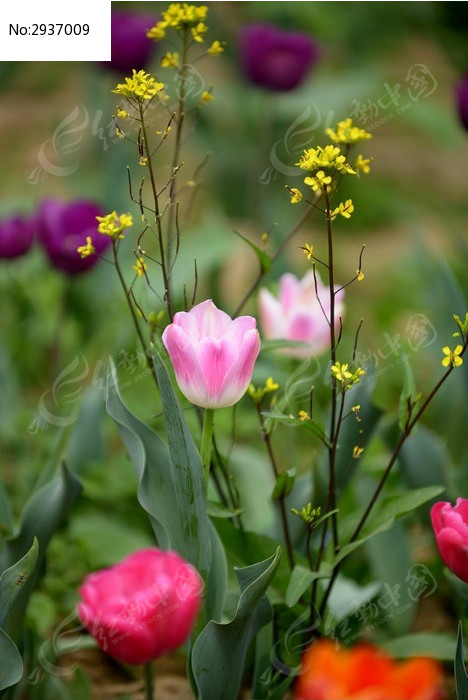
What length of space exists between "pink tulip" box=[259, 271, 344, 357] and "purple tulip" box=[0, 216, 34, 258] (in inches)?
25.4

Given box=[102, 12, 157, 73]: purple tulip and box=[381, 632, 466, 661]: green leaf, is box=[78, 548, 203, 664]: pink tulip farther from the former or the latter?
box=[102, 12, 157, 73]: purple tulip

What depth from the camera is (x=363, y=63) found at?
12.4 ft

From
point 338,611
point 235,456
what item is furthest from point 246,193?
point 338,611

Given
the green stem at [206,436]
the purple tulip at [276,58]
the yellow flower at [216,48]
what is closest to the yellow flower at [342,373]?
the green stem at [206,436]

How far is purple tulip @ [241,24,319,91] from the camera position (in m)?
2.20

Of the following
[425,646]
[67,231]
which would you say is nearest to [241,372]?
[425,646]

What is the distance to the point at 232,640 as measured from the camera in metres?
0.84

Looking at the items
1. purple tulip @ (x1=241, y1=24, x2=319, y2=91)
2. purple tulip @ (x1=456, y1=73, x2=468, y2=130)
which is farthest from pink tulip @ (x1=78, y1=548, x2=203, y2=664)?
purple tulip @ (x1=241, y1=24, x2=319, y2=91)

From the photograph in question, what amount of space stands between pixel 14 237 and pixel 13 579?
2.99 feet

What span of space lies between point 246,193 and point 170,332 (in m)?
2.22

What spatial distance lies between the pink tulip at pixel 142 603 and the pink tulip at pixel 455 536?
21cm

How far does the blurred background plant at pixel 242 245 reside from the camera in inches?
51.8

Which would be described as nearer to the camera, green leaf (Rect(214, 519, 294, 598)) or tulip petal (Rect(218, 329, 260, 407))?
tulip petal (Rect(218, 329, 260, 407))

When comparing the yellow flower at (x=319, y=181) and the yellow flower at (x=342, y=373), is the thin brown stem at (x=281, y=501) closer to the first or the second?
the yellow flower at (x=342, y=373)
